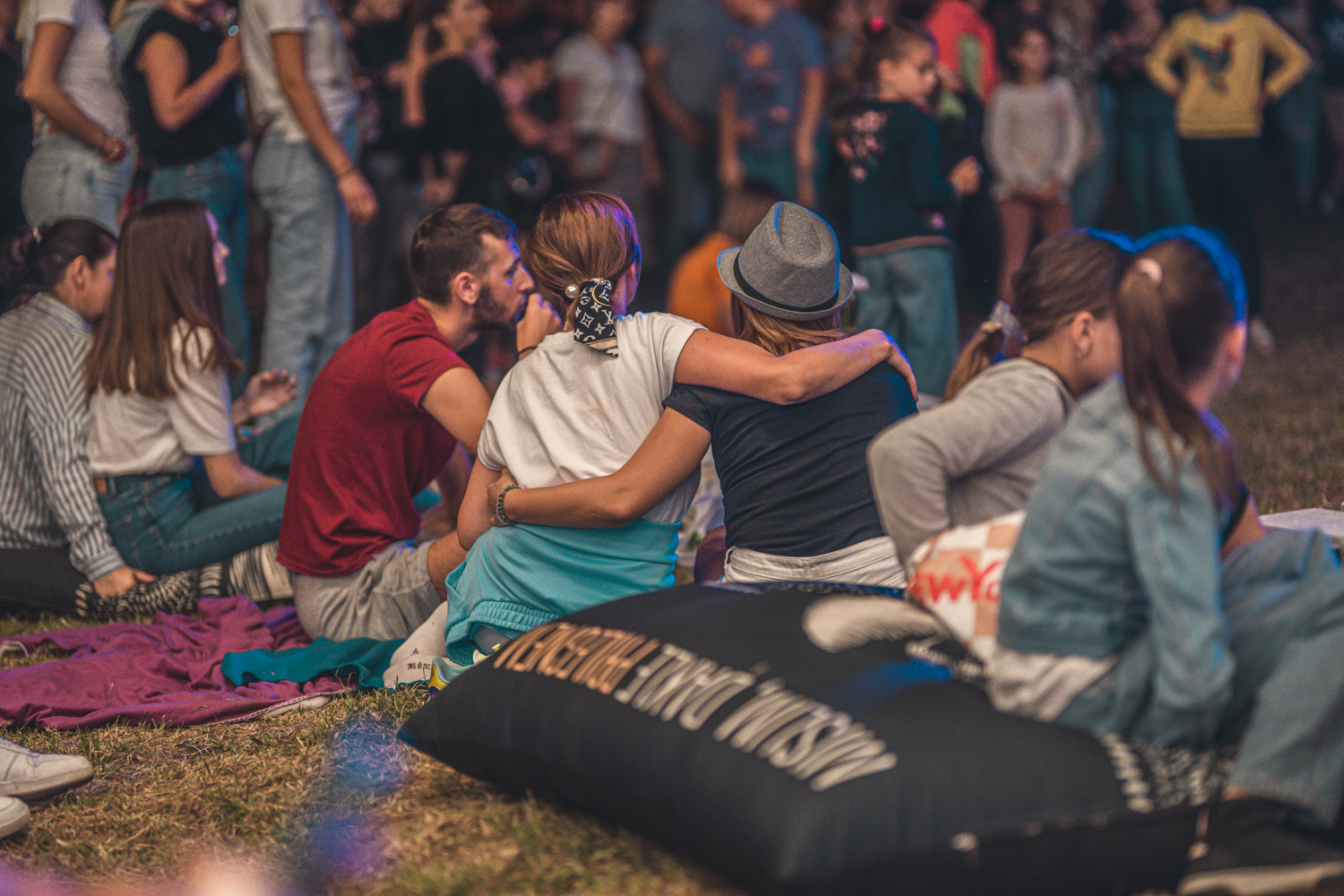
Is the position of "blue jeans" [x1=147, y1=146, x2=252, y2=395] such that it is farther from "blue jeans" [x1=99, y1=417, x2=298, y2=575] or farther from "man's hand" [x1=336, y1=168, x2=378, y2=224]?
"blue jeans" [x1=99, y1=417, x2=298, y2=575]

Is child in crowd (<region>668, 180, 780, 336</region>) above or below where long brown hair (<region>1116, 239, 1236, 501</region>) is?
below

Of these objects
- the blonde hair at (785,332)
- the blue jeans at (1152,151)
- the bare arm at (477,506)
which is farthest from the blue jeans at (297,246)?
the blue jeans at (1152,151)

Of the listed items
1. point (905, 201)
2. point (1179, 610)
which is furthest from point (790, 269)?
point (905, 201)

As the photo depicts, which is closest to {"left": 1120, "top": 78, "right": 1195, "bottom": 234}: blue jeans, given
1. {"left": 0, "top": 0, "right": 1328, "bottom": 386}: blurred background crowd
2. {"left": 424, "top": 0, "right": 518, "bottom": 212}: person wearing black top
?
{"left": 0, "top": 0, "right": 1328, "bottom": 386}: blurred background crowd

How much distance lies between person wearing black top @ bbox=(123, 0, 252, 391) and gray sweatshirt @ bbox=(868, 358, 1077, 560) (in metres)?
3.34

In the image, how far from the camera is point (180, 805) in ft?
8.01

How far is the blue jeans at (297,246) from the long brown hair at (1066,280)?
343cm

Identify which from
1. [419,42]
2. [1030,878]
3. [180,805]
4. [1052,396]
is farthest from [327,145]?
[1030,878]

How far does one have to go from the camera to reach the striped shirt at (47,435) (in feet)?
12.5

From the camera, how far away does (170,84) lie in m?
4.86

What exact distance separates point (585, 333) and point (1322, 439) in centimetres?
313

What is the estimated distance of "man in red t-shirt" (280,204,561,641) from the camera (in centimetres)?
325

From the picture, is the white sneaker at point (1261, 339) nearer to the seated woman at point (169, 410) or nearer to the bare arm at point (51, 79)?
the seated woman at point (169, 410)

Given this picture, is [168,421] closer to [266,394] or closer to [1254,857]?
[266,394]
